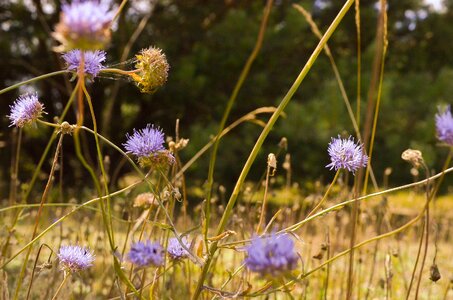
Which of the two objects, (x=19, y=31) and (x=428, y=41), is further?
(x=428, y=41)

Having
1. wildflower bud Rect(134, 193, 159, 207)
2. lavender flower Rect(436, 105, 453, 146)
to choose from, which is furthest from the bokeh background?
lavender flower Rect(436, 105, 453, 146)

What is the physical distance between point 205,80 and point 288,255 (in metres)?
5.71

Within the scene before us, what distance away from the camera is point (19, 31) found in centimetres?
648

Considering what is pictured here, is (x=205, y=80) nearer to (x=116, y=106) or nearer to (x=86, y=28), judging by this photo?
(x=116, y=106)

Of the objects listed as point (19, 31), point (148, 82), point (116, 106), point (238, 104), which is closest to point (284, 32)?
point (238, 104)

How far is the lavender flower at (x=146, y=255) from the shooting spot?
0.66m

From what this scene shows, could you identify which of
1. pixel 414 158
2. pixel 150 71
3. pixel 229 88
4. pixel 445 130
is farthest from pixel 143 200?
pixel 229 88

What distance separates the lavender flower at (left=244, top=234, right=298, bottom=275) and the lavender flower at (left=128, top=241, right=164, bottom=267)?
114 mm

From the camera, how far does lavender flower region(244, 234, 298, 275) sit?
0.57 metres

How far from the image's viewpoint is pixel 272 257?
580 millimetres

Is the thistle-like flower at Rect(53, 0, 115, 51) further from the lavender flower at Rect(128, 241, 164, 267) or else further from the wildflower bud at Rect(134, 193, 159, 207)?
the wildflower bud at Rect(134, 193, 159, 207)

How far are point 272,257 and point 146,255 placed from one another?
0.50 ft

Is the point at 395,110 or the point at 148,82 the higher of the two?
the point at 395,110

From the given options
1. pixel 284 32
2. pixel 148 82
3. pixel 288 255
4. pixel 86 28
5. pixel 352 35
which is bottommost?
pixel 288 255
